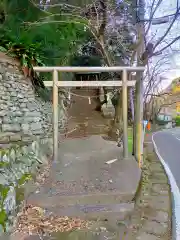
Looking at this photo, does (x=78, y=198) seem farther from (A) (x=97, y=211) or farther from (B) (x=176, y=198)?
(B) (x=176, y=198)

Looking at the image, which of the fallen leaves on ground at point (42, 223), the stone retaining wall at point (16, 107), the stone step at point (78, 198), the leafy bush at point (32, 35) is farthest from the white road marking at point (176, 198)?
the leafy bush at point (32, 35)

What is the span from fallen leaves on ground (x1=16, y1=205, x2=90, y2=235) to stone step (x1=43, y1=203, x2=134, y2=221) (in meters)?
0.16

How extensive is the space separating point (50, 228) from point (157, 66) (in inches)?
556

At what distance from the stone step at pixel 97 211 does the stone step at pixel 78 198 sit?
12 centimetres

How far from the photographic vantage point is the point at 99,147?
8.12m

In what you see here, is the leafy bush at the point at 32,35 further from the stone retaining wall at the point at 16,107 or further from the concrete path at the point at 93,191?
the concrete path at the point at 93,191

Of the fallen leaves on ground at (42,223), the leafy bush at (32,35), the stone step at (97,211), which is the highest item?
the leafy bush at (32,35)

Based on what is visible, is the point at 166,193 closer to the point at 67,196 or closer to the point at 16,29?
the point at 67,196

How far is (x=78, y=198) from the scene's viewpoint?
4.46m

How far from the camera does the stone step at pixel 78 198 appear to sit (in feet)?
14.0

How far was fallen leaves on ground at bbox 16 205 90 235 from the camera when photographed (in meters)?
3.35

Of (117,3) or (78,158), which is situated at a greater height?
(117,3)

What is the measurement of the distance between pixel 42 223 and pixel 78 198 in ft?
3.34

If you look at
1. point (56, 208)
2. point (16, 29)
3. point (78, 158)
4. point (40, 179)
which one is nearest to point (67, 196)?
point (56, 208)
